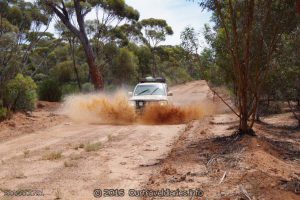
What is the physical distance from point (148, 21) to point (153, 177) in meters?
55.7

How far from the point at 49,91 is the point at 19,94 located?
1360cm

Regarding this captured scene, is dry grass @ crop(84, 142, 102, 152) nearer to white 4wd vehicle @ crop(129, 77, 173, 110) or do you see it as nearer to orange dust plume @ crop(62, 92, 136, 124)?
orange dust plume @ crop(62, 92, 136, 124)

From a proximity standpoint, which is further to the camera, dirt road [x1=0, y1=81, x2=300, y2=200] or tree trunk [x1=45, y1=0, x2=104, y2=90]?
tree trunk [x1=45, y1=0, x2=104, y2=90]

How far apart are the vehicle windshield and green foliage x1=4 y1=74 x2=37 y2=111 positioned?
580 cm

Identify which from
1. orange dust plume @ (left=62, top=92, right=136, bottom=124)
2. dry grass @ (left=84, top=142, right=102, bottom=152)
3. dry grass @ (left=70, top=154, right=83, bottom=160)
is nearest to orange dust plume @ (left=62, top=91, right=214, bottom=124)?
orange dust plume @ (left=62, top=92, right=136, bottom=124)

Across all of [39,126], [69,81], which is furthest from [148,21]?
[39,126]

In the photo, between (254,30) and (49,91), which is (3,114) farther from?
(49,91)

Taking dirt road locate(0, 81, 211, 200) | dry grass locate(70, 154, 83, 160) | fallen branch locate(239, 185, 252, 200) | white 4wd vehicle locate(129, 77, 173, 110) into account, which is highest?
white 4wd vehicle locate(129, 77, 173, 110)

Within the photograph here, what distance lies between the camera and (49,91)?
1465 inches

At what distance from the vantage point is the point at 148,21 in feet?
207

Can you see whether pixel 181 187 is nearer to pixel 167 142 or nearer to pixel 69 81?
pixel 167 142

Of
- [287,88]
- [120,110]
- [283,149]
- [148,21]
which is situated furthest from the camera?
[148,21]

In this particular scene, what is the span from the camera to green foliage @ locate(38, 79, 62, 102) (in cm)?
3709

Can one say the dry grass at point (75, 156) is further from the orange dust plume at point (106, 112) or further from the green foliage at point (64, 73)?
the green foliage at point (64, 73)
